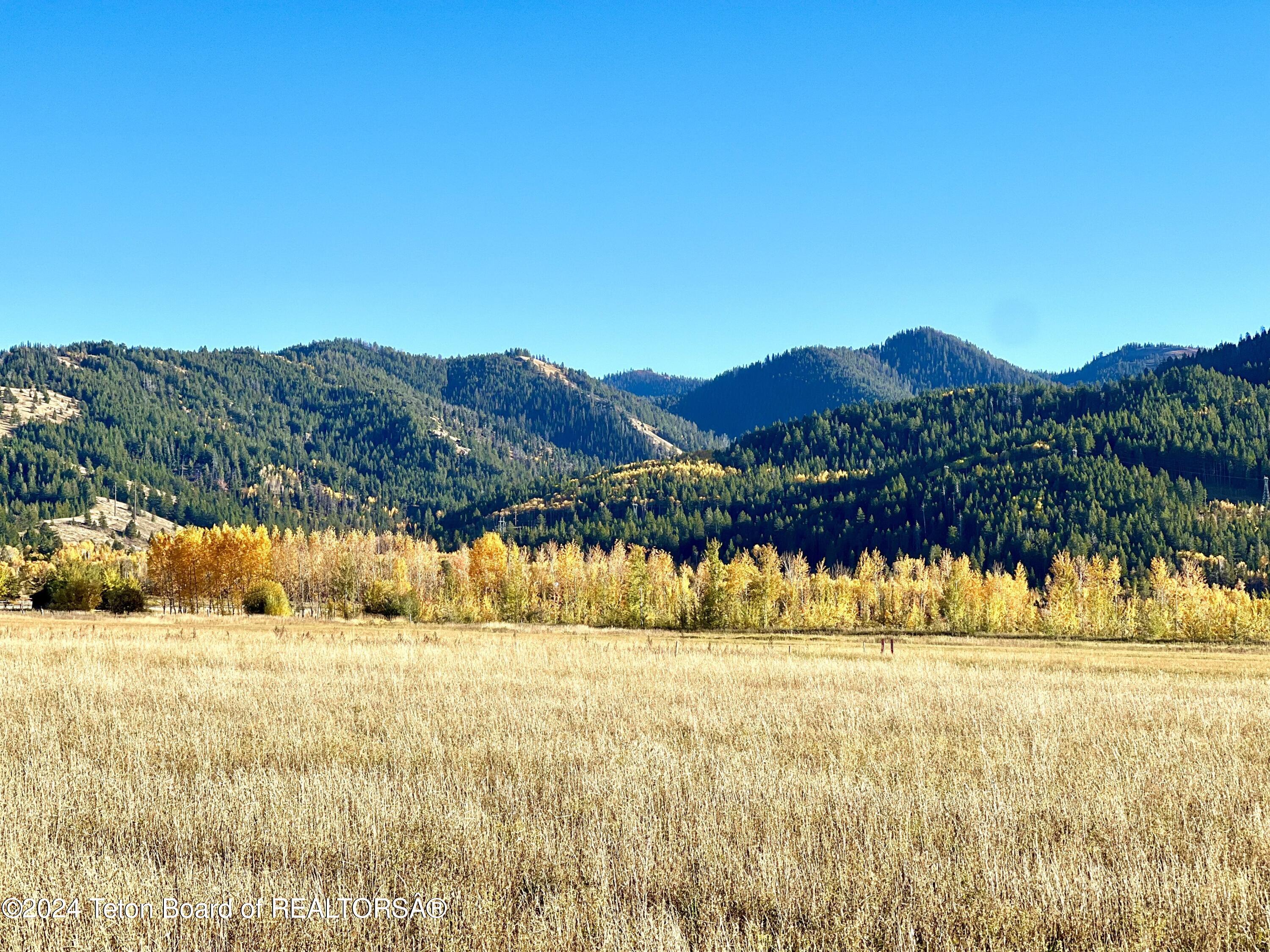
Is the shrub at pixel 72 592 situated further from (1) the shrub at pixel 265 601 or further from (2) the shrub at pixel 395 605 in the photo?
(2) the shrub at pixel 395 605

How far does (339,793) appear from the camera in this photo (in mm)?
12102

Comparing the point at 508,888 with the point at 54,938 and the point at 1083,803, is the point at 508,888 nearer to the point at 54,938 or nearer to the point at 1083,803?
the point at 54,938

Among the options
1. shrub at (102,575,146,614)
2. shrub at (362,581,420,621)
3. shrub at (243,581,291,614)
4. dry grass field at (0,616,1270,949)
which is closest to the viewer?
dry grass field at (0,616,1270,949)

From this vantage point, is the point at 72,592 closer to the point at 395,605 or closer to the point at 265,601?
the point at 265,601

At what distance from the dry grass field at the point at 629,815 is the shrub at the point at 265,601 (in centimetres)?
6487

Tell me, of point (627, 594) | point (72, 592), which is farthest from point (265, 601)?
point (627, 594)

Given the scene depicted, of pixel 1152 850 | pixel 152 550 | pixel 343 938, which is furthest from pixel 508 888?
pixel 152 550

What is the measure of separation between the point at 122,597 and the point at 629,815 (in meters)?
84.0

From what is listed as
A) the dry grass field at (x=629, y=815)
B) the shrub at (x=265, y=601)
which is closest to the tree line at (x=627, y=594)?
the shrub at (x=265, y=601)

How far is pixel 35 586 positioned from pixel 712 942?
14008cm

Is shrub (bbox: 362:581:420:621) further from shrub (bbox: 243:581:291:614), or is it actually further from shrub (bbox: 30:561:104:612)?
shrub (bbox: 30:561:104:612)

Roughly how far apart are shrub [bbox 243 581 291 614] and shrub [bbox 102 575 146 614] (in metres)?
9.17

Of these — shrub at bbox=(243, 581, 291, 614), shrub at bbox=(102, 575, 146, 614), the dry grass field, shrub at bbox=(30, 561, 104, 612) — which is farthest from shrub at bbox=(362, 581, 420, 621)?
the dry grass field

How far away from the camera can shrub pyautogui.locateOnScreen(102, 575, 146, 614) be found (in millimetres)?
80750
